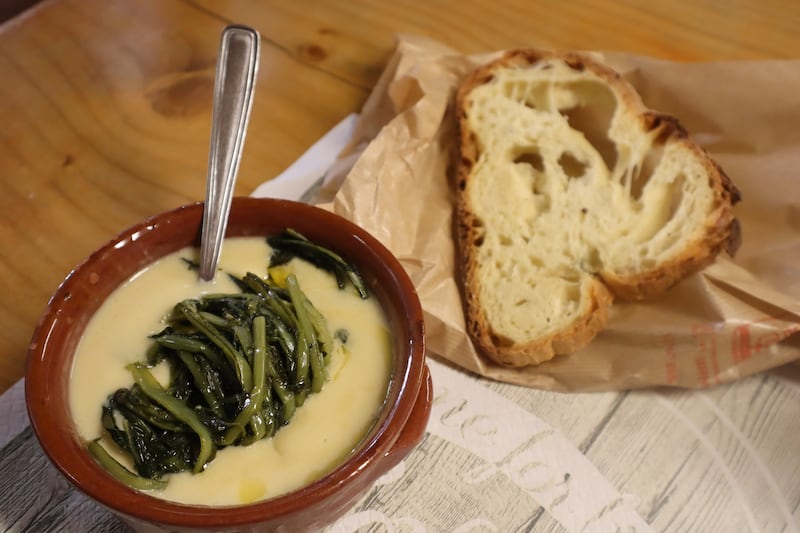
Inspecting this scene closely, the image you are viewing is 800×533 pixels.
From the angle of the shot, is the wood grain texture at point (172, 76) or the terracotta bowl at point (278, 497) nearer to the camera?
the terracotta bowl at point (278, 497)

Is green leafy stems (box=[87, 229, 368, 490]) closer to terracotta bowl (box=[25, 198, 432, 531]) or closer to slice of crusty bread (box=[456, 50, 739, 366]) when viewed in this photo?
terracotta bowl (box=[25, 198, 432, 531])

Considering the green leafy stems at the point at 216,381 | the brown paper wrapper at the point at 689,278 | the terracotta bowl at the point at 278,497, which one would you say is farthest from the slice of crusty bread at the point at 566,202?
the green leafy stems at the point at 216,381

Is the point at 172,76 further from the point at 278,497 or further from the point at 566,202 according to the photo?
the point at 278,497

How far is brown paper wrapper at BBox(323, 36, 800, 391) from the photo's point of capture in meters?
1.39

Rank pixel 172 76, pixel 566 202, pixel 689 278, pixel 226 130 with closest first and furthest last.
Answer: pixel 226 130 → pixel 689 278 → pixel 566 202 → pixel 172 76

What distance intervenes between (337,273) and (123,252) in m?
0.34

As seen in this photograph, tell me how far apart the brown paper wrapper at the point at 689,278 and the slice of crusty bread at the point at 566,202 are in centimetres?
5

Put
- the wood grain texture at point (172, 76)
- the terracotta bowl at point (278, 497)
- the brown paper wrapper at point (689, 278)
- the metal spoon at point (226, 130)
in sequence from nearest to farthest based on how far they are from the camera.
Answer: the terracotta bowl at point (278, 497)
the metal spoon at point (226, 130)
the brown paper wrapper at point (689, 278)
the wood grain texture at point (172, 76)

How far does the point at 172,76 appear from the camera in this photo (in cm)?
184

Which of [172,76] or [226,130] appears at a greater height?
[226,130]

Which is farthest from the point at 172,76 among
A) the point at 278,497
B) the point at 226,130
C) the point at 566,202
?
the point at 278,497

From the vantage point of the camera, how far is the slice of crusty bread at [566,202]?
1451mm

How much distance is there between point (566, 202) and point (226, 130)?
2.41ft

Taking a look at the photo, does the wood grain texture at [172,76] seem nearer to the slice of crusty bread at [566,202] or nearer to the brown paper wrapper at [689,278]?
the brown paper wrapper at [689,278]
